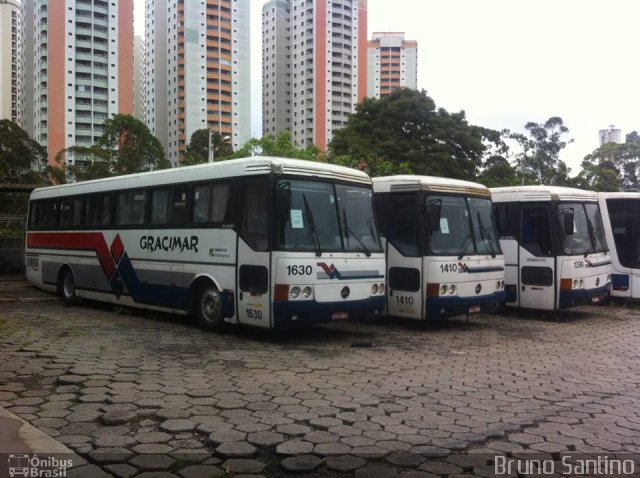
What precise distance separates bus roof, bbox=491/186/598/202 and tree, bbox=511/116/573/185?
25817 millimetres

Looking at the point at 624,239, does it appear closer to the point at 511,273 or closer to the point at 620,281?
the point at 620,281

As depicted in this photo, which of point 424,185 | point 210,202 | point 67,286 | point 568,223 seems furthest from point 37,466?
point 67,286

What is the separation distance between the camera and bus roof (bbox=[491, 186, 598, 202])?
42.1 ft

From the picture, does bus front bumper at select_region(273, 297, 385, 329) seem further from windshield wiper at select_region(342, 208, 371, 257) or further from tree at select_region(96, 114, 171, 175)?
tree at select_region(96, 114, 171, 175)

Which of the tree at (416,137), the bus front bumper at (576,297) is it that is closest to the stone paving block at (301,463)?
the bus front bumper at (576,297)

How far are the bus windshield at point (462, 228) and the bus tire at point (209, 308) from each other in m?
3.79

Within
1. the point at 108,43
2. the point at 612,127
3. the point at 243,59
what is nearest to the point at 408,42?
the point at 243,59

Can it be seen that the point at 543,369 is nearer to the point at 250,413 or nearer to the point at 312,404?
the point at 312,404

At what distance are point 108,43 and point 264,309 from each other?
97052 mm

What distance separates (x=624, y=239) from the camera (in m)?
14.9

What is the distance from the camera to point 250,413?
545cm

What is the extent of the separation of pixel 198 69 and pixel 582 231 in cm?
9964

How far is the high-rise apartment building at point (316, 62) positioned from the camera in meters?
110

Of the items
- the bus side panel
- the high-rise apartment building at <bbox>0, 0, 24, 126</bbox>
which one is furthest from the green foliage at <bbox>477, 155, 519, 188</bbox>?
the high-rise apartment building at <bbox>0, 0, 24, 126</bbox>
